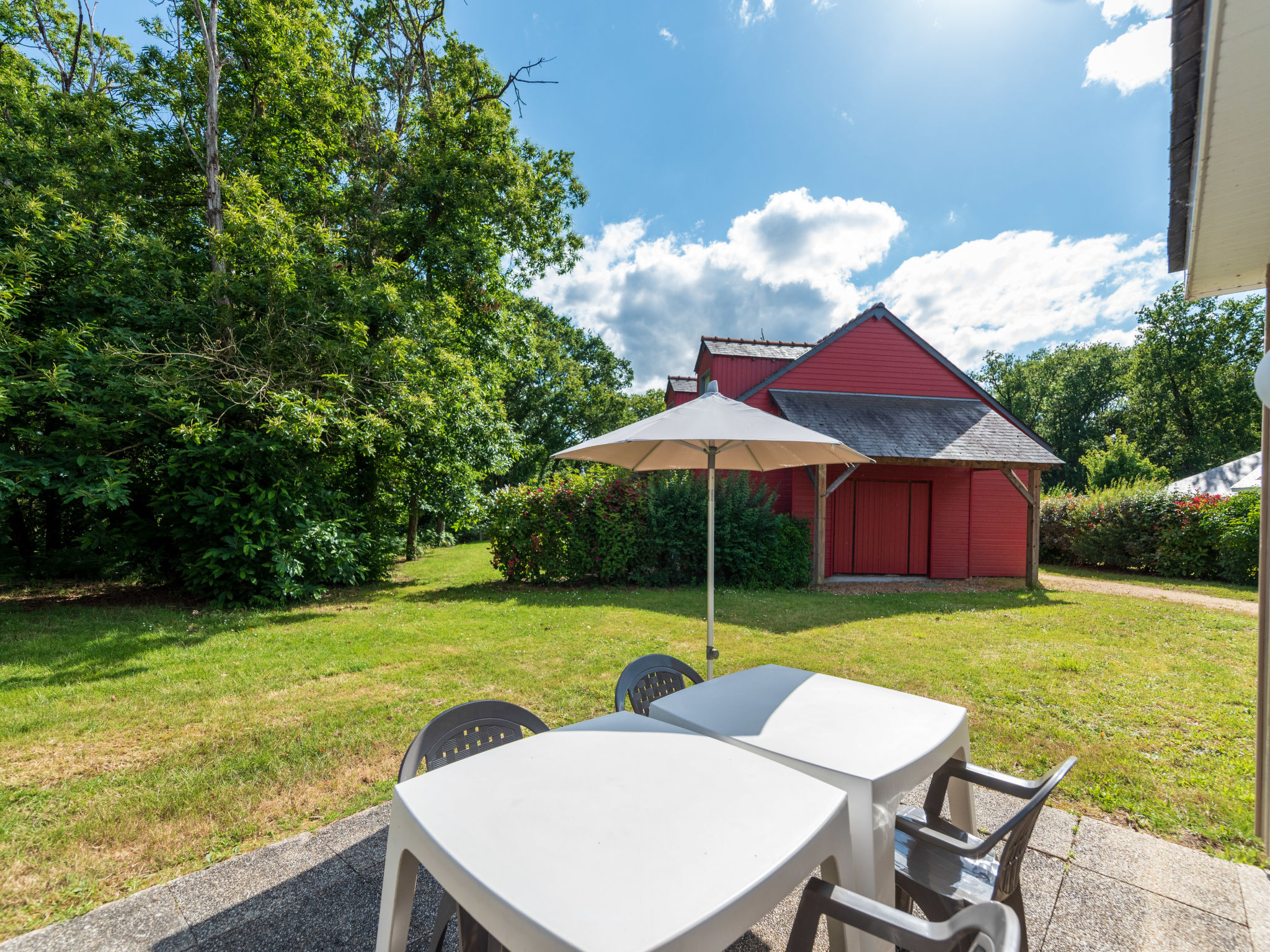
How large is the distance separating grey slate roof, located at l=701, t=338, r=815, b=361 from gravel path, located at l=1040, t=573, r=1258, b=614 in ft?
26.0

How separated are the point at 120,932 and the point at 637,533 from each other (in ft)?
29.0

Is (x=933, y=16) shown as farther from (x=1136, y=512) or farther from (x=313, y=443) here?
(x=1136, y=512)

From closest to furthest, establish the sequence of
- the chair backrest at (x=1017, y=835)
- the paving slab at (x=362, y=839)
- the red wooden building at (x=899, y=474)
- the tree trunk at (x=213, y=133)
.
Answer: the chair backrest at (x=1017, y=835)
the paving slab at (x=362, y=839)
the tree trunk at (x=213, y=133)
the red wooden building at (x=899, y=474)

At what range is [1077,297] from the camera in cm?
3647

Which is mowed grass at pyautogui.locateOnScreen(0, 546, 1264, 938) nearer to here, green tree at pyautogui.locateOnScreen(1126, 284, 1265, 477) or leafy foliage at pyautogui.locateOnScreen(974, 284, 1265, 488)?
leafy foliage at pyautogui.locateOnScreen(974, 284, 1265, 488)

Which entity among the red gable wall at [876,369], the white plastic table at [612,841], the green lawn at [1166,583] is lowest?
the green lawn at [1166,583]

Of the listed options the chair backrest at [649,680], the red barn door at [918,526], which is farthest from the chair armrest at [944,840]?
the red barn door at [918,526]

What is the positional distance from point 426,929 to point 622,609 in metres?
6.15

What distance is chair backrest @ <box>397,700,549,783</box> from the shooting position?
1963 mm

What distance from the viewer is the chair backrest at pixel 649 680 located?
266 centimetres

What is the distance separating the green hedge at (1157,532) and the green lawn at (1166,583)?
12.4 inches

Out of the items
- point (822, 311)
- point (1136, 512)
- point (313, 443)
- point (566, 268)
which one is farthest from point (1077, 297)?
point (313, 443)

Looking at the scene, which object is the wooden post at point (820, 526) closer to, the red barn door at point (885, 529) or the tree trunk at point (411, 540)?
the red barn door at point (885, 529)

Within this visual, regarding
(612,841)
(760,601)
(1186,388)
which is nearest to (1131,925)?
(612,841)
